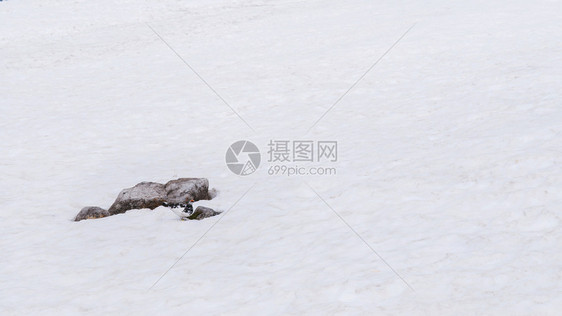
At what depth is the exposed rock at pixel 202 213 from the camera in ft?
22.5

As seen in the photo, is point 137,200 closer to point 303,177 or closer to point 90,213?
point 90,213

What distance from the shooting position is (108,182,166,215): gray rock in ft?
23.6

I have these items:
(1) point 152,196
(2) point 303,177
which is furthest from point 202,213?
(2) point 303,177

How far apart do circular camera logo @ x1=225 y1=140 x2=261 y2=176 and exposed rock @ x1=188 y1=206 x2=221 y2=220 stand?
5.10ft

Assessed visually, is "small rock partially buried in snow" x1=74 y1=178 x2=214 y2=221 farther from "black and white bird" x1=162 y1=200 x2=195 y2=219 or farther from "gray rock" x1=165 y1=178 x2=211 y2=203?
"black and white bird" x1=162 y1=200 x2=195 y2=219

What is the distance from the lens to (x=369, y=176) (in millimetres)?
7457

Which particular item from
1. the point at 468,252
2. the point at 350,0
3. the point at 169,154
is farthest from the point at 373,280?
the point at 350,0

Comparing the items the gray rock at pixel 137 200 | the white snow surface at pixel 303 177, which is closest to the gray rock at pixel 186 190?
the gray rock at pixel 137 200

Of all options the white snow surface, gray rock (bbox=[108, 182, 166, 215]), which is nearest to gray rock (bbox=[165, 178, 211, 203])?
gray rock (bbox=[108, 182, 166, 215])

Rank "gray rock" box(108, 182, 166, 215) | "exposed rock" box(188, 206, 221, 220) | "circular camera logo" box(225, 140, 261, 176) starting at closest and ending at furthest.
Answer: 1. "exposed rock" box(188, 206, 221, 220)
2. "gray rock" box(108, 182, 166, 215)
3. "circular camera logo" box(225, 140, 261, 176)

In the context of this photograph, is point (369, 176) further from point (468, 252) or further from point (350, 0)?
point (350, 0)

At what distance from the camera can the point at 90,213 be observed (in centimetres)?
709

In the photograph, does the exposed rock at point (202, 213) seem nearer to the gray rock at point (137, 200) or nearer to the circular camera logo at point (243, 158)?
the gray rock at point (137, 200)

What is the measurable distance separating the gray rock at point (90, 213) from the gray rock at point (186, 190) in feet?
3.21
